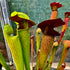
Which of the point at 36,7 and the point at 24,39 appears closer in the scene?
the point at 24,39

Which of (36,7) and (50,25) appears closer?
(50,25)

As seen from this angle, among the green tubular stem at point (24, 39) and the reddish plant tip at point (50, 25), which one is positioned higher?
the reddish plant tip at point (50, 25)

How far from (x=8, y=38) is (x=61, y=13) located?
0.57 meters

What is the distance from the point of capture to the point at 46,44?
20 cm

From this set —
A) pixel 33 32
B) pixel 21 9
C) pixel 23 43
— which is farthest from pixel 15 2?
pixel 23 43

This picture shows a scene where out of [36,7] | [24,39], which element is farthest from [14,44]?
[36,7]

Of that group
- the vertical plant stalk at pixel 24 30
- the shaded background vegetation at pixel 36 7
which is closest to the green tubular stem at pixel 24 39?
the vertical plant stalk at pixel 24 30

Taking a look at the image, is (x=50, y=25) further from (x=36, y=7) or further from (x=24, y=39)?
(x=36, y=7)

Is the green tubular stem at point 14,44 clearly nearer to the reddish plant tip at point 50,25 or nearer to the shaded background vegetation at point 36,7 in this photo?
the reddish plant tip at point 50,25

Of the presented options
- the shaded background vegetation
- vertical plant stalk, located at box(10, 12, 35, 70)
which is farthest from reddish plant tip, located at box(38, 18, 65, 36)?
the shaded background vegetation

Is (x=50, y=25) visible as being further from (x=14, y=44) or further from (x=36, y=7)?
(x=36, y=7)

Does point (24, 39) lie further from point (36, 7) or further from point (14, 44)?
point (36, 7)

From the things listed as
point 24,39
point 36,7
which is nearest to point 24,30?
point 24,39

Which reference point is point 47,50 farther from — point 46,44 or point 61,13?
point 61,13
